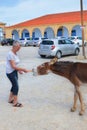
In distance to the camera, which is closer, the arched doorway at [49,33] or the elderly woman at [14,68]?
the elderly woman at [14,68]

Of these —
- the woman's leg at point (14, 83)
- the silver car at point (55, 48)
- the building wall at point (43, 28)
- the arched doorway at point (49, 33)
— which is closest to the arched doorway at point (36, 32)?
the building wall at point (43, 28)

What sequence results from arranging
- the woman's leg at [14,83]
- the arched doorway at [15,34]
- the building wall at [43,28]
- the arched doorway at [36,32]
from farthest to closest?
the arched doorway at [15,34], the arched doorway at [36,32], the building wall at [43,28], the woman's leg at [14,83]

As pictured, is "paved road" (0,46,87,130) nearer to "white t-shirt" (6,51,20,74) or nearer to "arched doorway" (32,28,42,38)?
"white t-shirt" (6,51,20,74)

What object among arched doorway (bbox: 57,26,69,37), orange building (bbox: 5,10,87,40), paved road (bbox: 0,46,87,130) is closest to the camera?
paved road (bbox: 0,46,87,130)

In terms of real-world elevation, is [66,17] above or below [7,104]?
above

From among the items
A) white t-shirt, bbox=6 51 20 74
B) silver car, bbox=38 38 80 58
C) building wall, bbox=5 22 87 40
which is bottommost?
silver car, bbox=38 38 80 58

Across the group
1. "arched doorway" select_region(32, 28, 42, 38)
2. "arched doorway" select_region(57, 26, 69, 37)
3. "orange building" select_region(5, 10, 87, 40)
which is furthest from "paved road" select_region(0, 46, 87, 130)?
"arched doorway" select_region(32, 28, 42, 38)

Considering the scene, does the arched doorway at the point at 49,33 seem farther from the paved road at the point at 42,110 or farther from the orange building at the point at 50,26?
the paved road at the point at 42,110

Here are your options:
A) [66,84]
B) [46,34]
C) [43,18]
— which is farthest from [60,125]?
[43,18]

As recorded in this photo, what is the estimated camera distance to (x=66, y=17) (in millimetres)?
68938

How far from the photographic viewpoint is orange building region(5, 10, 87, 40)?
63938mm

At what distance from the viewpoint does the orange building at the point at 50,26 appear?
6394 centimetres

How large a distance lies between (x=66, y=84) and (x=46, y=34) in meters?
57.0

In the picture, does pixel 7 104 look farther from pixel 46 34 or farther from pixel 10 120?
pixel 46 34
